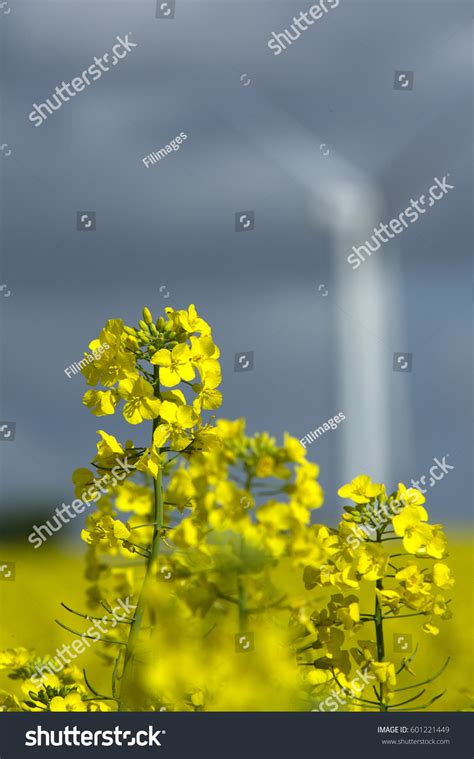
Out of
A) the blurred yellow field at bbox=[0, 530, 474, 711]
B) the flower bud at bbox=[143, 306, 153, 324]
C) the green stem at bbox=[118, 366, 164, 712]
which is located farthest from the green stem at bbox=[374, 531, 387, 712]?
the blurred yellow field at bbox=[0, 530, 474, 711]

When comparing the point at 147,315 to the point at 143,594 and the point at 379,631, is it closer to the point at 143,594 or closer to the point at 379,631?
the point at 143,594

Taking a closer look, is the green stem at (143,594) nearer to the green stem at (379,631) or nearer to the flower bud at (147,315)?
the flower bud at (147,315)

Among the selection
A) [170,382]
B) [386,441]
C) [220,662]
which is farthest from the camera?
[386,441]

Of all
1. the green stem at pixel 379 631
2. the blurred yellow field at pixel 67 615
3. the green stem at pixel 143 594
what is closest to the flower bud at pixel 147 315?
the green stem at pixel 143 594

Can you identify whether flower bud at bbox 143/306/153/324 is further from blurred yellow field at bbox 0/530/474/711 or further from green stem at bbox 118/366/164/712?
blurred yellow field at bbox 0/530/474/711

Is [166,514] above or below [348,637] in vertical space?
above

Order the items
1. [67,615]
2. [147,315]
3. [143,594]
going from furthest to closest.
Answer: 1. [67,615]
2. [147,315]
3. [143,594]

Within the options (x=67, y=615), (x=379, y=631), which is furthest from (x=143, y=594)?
(x=67, y=615)

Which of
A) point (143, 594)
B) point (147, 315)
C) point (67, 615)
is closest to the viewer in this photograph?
point (143, 594)

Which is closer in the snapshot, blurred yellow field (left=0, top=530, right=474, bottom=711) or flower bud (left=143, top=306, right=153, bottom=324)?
flower bud (left=143, top=306, right=153, bottom=324)
